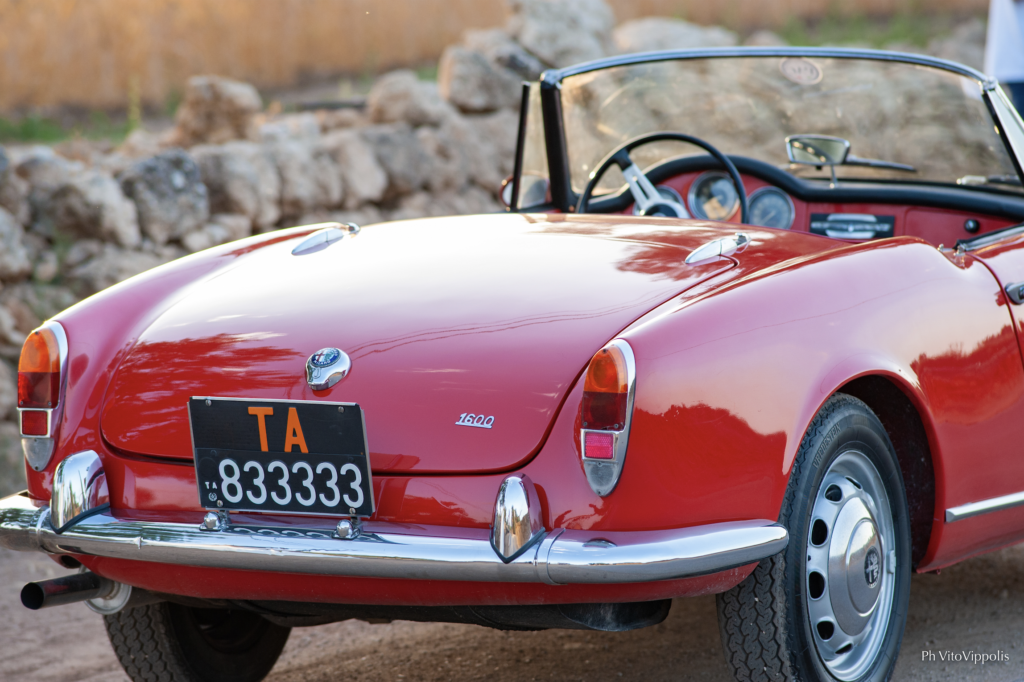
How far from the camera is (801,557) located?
232 centimetres

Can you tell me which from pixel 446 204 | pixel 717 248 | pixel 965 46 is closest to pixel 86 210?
pixel 446 204

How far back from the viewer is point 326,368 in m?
2.33

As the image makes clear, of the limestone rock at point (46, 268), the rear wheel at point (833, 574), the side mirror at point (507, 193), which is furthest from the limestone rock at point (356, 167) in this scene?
the rear wheel at point (833, 574)

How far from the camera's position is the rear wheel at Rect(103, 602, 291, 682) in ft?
9.18

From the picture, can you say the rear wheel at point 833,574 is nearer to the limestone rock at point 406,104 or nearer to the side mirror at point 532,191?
the side mirror at point 532,191

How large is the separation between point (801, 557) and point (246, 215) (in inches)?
222

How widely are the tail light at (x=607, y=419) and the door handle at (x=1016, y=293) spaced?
4.59 ft

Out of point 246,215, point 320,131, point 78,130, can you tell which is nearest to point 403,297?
point 246,215

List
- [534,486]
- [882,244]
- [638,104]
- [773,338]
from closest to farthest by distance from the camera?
[534,486] < [773,338] < [882,244] < [638,104]

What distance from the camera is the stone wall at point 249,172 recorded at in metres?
6.09

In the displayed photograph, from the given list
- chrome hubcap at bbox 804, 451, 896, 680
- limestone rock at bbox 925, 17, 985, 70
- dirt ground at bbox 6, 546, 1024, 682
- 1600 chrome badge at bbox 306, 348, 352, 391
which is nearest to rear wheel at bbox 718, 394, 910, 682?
chrome hubcap at bbox 804, 451, 896, 680

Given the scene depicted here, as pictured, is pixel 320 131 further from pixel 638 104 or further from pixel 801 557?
pixel 801 557

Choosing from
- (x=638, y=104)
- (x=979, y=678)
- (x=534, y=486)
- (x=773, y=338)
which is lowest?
(x=979, y=678)

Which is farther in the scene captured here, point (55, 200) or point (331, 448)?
point (55, 200)
